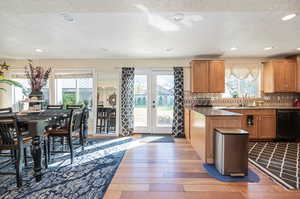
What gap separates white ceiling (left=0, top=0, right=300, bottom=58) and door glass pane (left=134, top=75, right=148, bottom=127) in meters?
0.98

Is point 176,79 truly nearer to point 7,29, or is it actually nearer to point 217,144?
point 217,144

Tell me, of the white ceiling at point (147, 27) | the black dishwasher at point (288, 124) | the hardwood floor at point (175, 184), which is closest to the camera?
the white ceiling at point (147, 27)

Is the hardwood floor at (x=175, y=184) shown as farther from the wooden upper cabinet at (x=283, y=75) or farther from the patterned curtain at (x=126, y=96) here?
the wooden upper cabinet at (x=283, y=75)

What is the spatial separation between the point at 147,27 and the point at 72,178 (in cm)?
275

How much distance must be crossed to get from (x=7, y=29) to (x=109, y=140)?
3.28 meters

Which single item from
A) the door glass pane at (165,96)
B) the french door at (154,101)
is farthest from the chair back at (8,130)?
the door glass pane at (165,96)

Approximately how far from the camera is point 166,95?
530 centimetres

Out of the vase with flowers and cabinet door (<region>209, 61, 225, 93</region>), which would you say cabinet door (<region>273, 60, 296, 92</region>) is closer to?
cabinet door (<region>209, 61, 225, 93</region>)

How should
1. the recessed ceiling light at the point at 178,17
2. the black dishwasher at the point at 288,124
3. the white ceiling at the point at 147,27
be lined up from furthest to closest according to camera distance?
the black dishwasher at the point at 288,124
the recessed ceiling light at the point at 178,17
the white ceiling at the point at 147,27

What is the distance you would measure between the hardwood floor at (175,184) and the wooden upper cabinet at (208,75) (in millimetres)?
2255

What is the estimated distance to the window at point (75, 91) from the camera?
17.6 feet

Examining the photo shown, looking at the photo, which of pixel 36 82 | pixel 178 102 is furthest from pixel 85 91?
pixel 178 102

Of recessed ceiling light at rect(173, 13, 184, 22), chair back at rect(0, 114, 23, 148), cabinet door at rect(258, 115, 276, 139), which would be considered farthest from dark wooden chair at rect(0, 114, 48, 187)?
cabinet door at rect(258, 115, 276, 139)

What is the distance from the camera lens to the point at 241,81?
5.22 m
